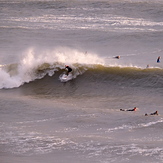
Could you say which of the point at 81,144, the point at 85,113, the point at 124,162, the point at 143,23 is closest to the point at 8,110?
the point at 85,113

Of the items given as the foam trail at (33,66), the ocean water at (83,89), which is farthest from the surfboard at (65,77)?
the foam trail at (33,66)

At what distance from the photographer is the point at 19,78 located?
80.2ft

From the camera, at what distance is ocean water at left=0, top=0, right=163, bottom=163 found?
49.0 ft

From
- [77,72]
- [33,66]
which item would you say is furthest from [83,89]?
[33,66]

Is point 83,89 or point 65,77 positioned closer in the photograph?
point 83,89

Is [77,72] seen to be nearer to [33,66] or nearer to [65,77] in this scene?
[65,77]

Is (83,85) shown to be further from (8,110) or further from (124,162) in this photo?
(124,162)

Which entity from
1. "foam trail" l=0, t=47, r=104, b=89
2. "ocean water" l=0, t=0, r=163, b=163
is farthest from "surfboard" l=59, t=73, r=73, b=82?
"foam trail" l=0, t=47, r=104, b=89

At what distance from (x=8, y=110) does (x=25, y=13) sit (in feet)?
99.3

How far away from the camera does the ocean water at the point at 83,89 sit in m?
14.9

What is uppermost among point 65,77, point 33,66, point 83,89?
point 33,66

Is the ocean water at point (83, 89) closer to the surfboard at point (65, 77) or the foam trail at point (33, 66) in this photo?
the foam trail at point (33, 66)

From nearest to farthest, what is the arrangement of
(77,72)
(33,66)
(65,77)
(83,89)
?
(83,89), (65,77), (77,72), (33,66)

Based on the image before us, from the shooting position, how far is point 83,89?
23.2 metres
